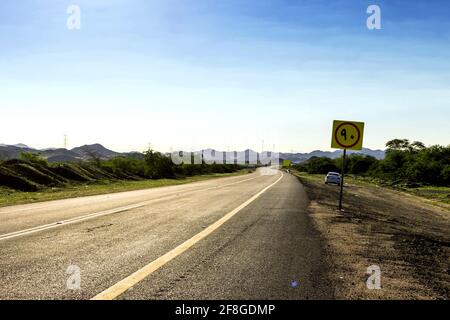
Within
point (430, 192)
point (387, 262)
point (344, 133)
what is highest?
point (344, 133)

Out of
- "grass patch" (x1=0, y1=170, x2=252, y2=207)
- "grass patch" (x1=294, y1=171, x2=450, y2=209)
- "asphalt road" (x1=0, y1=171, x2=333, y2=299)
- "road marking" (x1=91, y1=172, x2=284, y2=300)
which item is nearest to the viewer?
"road marking" (x1=91, y1=172, x2=284, y2=300)

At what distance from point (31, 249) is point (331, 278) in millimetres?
4825

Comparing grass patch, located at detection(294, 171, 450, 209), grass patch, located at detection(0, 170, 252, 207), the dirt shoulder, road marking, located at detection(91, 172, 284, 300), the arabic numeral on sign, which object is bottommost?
grass patch, located at detection(294, 171, 450, 209)

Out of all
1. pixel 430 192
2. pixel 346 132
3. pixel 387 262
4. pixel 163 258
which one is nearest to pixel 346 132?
pixel 346 132

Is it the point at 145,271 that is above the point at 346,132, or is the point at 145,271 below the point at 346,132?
below

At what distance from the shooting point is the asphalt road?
4754mm

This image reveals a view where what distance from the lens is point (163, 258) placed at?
249 inches

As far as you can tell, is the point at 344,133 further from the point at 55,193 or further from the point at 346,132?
the point at 55,193

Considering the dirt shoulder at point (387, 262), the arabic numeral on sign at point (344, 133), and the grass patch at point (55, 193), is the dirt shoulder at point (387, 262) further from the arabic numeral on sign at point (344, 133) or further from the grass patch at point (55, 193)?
the grass patch at point (55, 193)

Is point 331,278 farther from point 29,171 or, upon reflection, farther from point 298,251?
point 29,171

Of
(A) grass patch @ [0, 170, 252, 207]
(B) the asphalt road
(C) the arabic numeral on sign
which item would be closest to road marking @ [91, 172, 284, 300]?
(B) the asphalt road

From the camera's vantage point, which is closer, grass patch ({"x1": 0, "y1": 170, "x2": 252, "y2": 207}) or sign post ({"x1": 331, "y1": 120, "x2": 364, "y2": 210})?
sign post ({"x1": 331, "y1": 120, "x2": 364, "y2": 210})

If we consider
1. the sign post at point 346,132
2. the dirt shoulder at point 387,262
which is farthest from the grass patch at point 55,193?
the dirt shoulder at point 387,262

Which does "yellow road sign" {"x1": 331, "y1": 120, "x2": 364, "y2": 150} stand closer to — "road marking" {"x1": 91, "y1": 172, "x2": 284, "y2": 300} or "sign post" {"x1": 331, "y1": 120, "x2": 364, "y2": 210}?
"sign post" {"x1": 331, "y1": 120, "x2": 364, "y2": 210}
